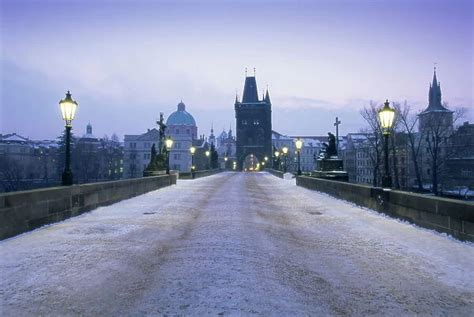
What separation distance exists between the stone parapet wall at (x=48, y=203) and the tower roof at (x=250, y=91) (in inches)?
4622

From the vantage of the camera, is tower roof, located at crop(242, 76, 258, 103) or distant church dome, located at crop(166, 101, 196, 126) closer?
tower roof, located at crop(242, 76, 258, 103)

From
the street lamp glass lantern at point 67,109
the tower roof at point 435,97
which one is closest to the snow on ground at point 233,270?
the street lamp glass lantern at point 67,109

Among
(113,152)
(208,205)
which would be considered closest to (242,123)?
(113,152)

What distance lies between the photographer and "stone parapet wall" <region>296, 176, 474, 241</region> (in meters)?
8.72

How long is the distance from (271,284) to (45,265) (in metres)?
3.38

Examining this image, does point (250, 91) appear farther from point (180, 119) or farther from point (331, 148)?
point (331, 148)

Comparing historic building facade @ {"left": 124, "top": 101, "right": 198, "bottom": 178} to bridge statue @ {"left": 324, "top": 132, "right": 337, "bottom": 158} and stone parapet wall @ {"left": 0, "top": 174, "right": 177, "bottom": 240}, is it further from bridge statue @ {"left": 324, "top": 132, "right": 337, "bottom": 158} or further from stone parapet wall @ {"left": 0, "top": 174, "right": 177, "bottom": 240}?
stone parapet wall @ {"left": 0, "top": 174, "right": 177, "bottom": 240}

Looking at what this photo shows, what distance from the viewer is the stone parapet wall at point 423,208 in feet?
28.6

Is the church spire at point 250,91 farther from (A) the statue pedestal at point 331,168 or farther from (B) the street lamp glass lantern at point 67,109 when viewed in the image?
(B) the street lamp glass lantern at point 67,109

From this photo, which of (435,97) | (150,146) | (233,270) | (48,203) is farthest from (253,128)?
(233,270)

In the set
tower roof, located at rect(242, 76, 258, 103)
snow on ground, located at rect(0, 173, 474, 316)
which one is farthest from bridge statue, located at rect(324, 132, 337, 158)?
tower roof, located at rect(242, 76, 258, 103)

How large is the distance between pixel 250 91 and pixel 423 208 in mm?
124465

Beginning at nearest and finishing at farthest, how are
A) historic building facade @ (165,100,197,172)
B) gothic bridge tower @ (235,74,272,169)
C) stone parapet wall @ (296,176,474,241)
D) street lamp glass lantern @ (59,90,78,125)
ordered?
1. stone parapet wall @ (296,176,474,241)
2. street lamp glass lantern @ (59,90,78,125)
3. gothic bridge tower @ (235,74,272,169)
4. historic building facade @ (165,100,197,172)

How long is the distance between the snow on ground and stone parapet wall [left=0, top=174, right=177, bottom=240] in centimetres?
30
